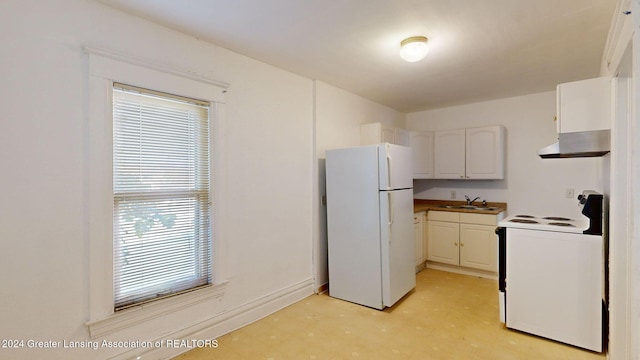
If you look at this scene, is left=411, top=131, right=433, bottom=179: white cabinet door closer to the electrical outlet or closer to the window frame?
the electrical outlet

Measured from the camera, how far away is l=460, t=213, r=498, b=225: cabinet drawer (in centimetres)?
383

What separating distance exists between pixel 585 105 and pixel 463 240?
241 cm

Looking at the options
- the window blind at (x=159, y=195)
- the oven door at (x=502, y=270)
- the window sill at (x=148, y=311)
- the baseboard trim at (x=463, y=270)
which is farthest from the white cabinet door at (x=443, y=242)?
the window blind at (x=159, y=195)

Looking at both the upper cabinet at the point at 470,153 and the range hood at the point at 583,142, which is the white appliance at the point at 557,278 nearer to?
the range hood at the point at 583,142

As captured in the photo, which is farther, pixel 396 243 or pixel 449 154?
pixel 449 154

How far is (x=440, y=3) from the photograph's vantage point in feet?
6.14

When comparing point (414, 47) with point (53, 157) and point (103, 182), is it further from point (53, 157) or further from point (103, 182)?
point (53, 157)

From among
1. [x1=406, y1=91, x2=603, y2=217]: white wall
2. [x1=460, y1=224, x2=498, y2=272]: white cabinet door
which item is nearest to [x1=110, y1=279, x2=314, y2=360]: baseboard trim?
[x1=460, y1=224, x2=498, y2=272]: white cabinet door

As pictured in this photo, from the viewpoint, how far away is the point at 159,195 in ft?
6.91

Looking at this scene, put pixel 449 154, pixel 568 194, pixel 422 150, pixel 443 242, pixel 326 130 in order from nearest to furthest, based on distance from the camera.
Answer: pixel 326 130
pixel 568 194
pixel 443 242
pixel 449 154
pixel 422 150

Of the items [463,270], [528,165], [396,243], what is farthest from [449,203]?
[396,243]

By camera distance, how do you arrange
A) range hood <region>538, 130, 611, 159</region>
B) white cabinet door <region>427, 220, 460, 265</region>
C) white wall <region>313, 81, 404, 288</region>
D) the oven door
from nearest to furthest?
range hood <region>538, 130, 611, 159</region>
the oven door
white wall <region>313, 81, 404, 288</region>
white cabinet door <region>427, 220, 460, 265</region>

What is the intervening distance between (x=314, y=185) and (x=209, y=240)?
133 centimetres

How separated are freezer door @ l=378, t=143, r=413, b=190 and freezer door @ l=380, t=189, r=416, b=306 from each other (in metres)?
0.08
